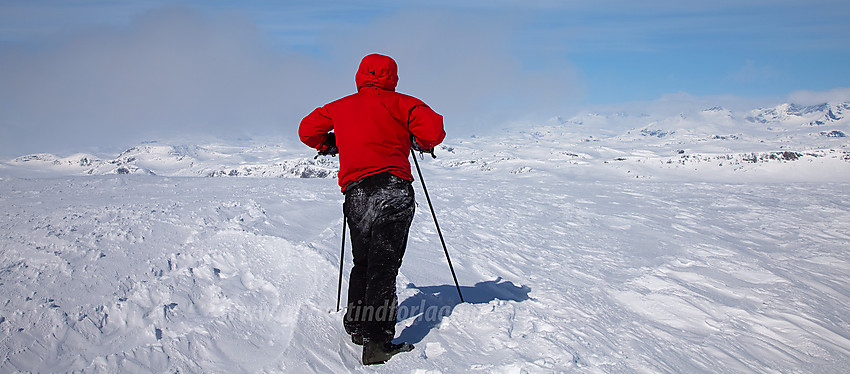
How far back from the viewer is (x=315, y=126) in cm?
305

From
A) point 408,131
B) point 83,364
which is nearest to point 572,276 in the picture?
point 408,131

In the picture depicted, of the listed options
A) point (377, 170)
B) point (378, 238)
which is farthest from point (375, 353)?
point (377, 170)

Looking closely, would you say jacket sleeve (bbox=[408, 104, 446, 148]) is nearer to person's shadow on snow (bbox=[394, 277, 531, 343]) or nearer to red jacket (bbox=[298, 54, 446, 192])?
red jacket (bbox=[298, 54, 446, 192])

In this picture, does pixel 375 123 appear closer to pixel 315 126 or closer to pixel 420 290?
pixel 315 126

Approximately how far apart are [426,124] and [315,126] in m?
0.77

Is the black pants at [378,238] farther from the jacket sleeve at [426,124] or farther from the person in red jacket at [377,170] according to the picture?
the jacket sleeve at [426,124]

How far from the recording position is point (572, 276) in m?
5.44

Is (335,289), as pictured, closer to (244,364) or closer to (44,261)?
(244,364)

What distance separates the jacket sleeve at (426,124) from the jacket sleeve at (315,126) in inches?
23.0

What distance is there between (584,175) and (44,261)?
22.6 meters

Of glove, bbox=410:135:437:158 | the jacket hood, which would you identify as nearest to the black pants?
glove, bbox=410:135:437:158

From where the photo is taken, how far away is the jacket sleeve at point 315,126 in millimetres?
3047

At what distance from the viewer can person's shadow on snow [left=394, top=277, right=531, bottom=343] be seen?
139 inches

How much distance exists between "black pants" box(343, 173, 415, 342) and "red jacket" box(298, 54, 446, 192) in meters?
0.09
